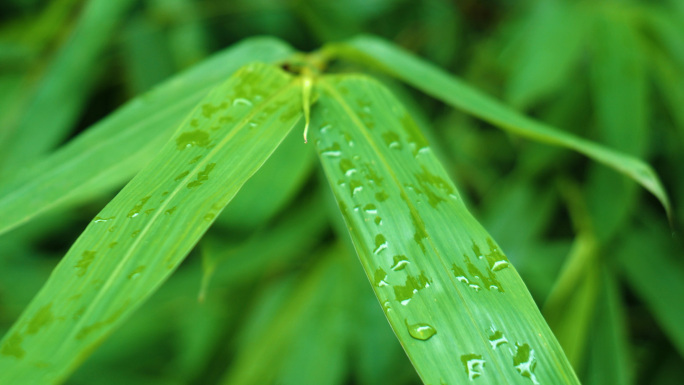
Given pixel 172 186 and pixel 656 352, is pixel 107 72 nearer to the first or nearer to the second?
pixel 172 186

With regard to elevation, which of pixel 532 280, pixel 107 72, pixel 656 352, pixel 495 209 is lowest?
pixel 656 352

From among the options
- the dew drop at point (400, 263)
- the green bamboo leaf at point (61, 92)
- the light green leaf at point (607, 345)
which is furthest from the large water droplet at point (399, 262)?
the green bamboo leaf at point (61, 92)

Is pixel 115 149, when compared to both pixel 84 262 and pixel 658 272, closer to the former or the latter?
pixel 84 262

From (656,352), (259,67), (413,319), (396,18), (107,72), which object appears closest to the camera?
(413,319)

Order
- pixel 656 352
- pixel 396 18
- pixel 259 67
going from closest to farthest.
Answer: pixel 259 67, pixel 656 352, pixel 396 18

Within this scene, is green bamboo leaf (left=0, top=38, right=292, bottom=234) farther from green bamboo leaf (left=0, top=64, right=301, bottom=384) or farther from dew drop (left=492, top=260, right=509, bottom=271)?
dew drop (left=492, top=260, right=509, bottom=271)

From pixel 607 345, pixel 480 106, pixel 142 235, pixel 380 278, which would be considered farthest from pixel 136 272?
pixel 607 345

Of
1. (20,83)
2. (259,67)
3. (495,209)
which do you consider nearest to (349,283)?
(495,209)

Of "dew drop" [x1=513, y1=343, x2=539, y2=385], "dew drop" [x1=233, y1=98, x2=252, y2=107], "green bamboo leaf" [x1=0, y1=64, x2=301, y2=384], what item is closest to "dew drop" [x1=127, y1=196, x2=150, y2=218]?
"green bamboo leaf" [x1=0, y1=64, x2=301, y2=384]
